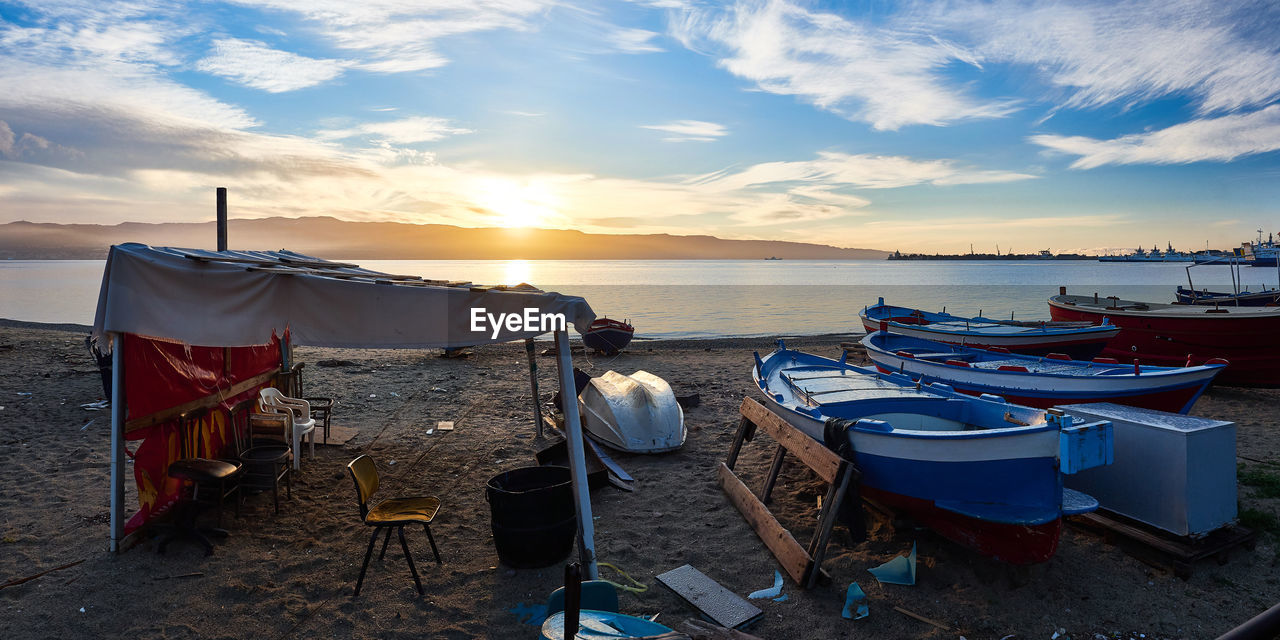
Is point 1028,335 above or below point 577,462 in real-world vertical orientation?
above

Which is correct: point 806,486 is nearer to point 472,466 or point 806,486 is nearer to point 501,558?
point 501,558

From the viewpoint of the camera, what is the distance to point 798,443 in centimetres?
639

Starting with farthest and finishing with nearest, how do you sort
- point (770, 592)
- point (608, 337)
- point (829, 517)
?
point (608, 337) → point (829, 517) → point (770, 592)

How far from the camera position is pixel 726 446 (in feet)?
31.7

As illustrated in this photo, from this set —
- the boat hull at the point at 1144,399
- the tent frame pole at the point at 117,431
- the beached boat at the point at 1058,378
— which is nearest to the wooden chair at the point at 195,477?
the tent frame pole at the point at 117,431

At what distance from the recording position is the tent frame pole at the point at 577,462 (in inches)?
212

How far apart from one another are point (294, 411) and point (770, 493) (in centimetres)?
634

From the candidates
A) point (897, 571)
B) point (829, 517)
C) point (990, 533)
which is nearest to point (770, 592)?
point (829, 517)

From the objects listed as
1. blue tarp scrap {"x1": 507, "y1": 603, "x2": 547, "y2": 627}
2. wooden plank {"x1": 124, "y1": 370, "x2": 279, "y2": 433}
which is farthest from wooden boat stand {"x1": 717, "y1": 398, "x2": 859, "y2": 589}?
wooden plank {"x1": 124, "y1": 370, "x2": 279, "y2": 433}

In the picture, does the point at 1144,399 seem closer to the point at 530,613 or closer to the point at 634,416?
the point at 634,416

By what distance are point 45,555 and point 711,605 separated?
607cm

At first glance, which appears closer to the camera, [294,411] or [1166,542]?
[1166,542]

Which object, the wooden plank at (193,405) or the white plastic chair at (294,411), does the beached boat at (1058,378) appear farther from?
the wooden plank at (193,405)

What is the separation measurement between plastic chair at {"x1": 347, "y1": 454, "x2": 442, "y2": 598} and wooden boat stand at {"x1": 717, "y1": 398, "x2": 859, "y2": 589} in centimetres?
325
